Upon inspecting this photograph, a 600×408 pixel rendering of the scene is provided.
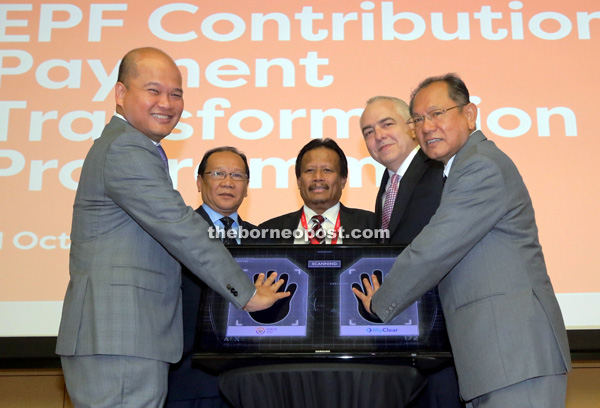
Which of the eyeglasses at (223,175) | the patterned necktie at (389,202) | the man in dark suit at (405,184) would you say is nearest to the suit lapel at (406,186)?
the man in dark suit at (405,184)

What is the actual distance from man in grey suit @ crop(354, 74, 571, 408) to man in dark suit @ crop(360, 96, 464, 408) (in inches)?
9.6

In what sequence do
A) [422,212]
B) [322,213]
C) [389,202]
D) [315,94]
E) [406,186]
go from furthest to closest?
[315,94], [322,213], [389,202], [406,186], [422,212]

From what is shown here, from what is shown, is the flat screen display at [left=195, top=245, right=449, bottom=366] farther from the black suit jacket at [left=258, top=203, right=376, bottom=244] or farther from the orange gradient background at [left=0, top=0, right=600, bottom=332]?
the orange gradient background at [left=0, top=0, right=600, bottom=332]

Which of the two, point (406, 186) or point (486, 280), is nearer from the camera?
point (486, 280)

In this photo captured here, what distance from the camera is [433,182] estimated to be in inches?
127

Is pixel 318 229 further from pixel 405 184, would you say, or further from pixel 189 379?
pixel 189 379

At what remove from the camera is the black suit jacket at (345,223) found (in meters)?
3.53

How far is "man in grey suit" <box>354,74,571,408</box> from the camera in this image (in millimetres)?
2289

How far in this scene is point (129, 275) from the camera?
2414 mm

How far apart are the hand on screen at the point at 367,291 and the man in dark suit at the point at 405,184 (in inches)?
8.1

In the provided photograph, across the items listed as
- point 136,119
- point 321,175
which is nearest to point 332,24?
point 321,175

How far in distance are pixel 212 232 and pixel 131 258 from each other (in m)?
0.77

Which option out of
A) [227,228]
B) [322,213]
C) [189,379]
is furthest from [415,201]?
[189,379]

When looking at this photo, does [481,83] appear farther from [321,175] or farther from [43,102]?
[43,102]
